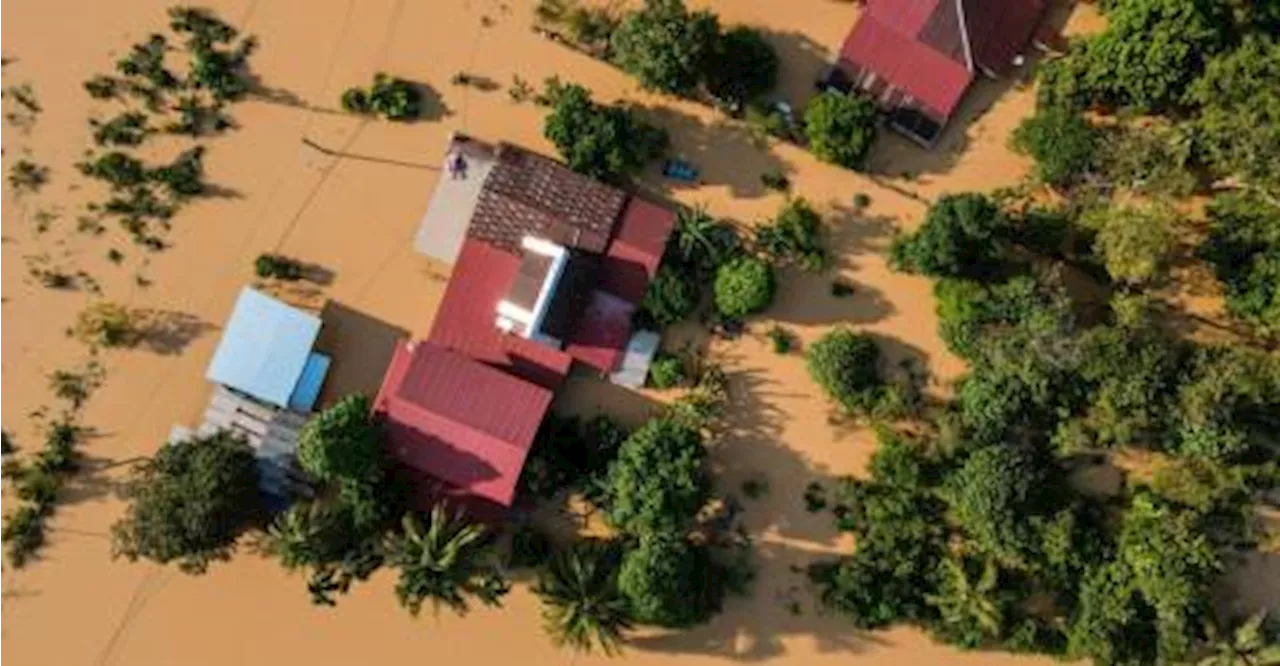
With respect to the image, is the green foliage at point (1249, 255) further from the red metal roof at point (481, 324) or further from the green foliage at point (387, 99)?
the green foliage at point (387, 99)

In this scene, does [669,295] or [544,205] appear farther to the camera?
[669,295]

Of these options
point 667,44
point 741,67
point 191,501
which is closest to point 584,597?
point 191,501

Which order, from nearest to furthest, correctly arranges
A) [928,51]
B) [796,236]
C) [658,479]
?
[658,479] → [928,51] → [796,236]

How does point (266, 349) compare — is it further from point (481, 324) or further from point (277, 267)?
point (481, 324)

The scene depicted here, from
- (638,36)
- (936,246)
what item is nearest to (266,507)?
(638,36)

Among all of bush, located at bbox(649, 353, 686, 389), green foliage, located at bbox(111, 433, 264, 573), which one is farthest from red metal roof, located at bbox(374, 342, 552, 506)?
green foliage, located at bbox(111, 433, 264, 573)

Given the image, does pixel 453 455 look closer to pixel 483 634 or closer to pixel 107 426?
pixel 483 634

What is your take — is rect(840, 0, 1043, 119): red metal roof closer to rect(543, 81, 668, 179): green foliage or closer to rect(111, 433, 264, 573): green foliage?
rect(543, 81, 668, 179): green foliage

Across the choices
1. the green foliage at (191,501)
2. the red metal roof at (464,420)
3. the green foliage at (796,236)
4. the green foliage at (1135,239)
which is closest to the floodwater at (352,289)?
the green foliage at (796,236)
